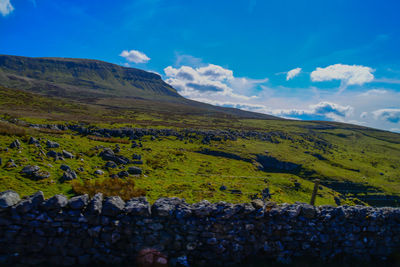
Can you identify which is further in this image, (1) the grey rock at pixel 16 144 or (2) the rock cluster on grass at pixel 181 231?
(1) the grey rock at pixel 16 144

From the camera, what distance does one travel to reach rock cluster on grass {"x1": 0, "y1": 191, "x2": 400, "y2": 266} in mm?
7113

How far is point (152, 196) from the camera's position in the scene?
16531mm

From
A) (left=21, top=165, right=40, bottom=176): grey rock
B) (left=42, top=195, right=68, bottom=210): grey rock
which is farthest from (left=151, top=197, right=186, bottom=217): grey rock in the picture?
(left=21, top=165, right=40, bottom=176): grey rock

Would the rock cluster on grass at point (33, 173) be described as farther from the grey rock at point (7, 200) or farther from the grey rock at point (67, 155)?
the grey rock at point (7, 200)

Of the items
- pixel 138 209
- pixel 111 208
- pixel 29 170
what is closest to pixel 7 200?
pixel 111 208

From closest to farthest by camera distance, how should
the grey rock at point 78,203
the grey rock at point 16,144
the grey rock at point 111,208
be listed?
1. the grey rock at point 78,203
2. the grey rock at point 111,208
3. the grey rock at point 16,144

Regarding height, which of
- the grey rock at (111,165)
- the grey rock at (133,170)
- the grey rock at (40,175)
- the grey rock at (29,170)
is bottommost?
the grey rock at (133,170)

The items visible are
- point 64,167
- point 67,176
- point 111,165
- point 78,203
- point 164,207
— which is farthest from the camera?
point 111,165

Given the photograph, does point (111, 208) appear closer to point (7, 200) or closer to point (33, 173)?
point (7, 200)

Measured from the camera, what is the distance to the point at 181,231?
7.77m

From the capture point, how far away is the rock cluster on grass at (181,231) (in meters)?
7.11

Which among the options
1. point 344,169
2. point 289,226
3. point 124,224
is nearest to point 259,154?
point 344,169

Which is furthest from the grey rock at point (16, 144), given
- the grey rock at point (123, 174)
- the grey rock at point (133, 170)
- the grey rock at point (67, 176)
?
the grey rock at point (133, 170)

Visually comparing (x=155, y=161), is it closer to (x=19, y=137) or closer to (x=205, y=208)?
(x=19, y=137)
